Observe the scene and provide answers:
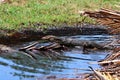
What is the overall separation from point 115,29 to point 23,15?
31.4 feet

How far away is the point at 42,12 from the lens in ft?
47.4

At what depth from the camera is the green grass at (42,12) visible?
43.3 ft

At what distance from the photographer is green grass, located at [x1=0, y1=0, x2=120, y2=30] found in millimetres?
13188

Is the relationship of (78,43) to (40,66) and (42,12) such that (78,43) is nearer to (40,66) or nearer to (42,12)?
(40,66)

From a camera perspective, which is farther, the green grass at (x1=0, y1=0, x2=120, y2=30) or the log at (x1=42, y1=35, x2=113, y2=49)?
the green grass at (x1=0, y1=0, x2=120, y2=30)

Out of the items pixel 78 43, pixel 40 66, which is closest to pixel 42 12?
pixel 78 43

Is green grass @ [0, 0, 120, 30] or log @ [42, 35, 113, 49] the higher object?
green grass @ [0, 0, 120, 30]

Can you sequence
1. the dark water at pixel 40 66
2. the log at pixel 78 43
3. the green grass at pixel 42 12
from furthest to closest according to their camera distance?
1. the green grass at pixel 42 12
2. the log at pixel 78 43
3. the dark water at pixel 40 66

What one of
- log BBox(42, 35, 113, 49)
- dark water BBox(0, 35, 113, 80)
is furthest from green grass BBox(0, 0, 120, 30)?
dark water BBox(0, 35, 113, 80)

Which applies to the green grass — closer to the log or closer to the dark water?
the log

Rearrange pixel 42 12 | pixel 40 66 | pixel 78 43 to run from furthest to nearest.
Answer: pixel 42 12, pixel 78 43, pixel 40 66

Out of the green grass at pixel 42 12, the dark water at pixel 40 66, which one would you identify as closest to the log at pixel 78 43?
the dark water at pixel 40 66

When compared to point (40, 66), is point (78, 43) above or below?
above

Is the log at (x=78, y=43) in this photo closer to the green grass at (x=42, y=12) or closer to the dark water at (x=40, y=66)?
the dark water at (x=40, y=66)
